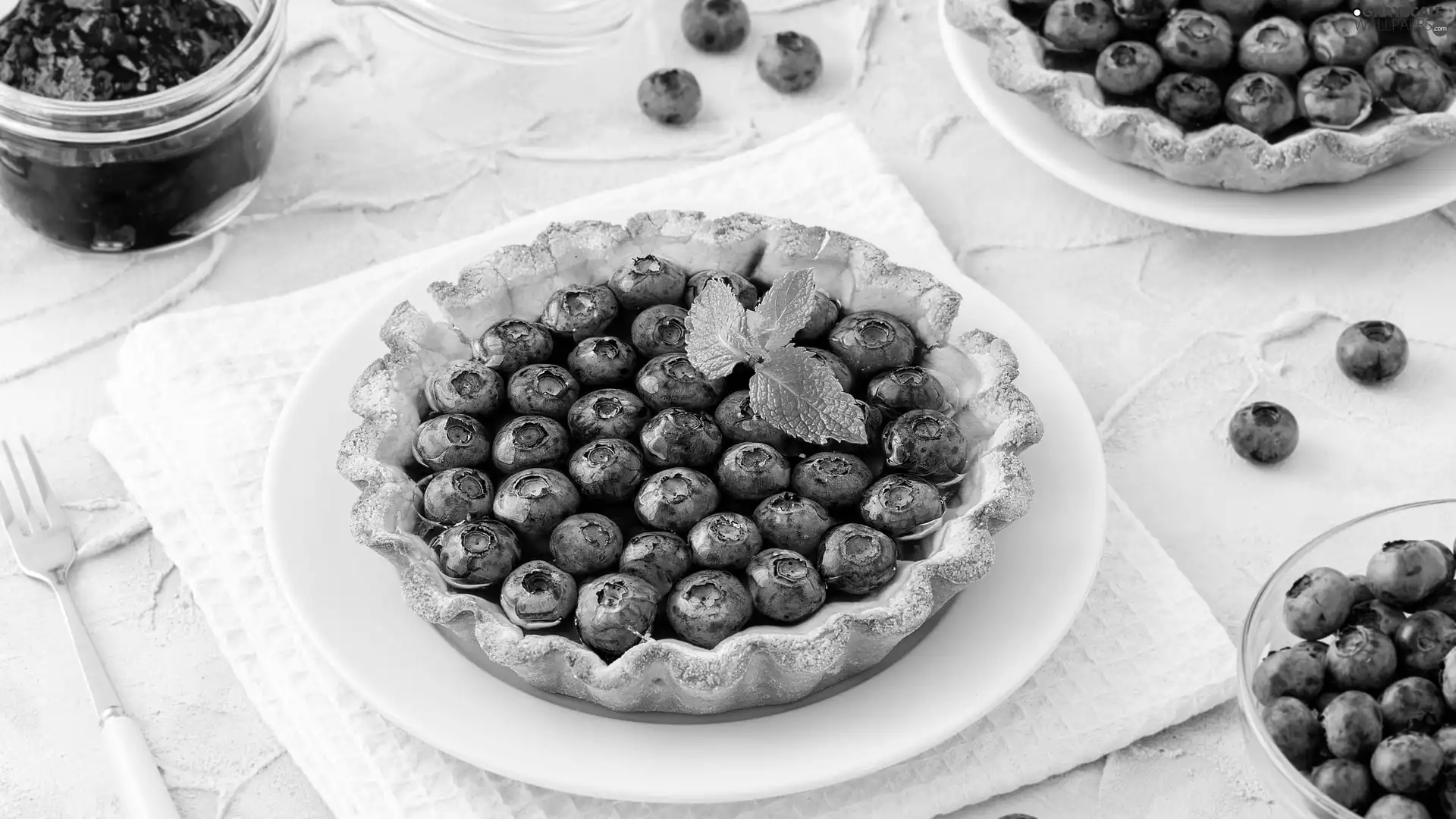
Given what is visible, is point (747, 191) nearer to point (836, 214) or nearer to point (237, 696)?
point (836, 214)

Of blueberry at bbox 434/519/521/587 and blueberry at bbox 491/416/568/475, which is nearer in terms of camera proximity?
blueberry at bbox 434/519/521/587

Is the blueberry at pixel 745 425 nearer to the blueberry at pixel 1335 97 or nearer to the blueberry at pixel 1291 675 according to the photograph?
the blueberry at pixel 1291 675

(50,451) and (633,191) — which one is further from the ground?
(633,191)

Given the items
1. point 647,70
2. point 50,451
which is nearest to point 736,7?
point 647,70

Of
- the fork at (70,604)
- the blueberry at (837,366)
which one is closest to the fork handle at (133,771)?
the fork at (70,604)

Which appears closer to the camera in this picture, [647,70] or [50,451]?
[50,451]

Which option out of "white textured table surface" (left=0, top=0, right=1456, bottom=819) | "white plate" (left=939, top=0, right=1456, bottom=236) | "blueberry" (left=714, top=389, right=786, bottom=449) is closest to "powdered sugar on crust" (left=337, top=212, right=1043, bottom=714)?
"blueberry" (left=714, top=389, right=786, bottom=449)

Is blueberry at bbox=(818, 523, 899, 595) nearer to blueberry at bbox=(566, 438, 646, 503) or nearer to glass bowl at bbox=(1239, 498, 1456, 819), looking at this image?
blueberry at bbox=(566, 438, 646, 503)
